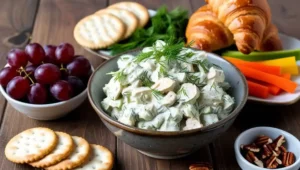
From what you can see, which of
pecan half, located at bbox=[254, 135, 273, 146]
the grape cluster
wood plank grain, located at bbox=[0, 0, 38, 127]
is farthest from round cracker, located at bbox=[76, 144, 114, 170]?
wood plank grain, located at bbox=[0, 0, 38, 127]

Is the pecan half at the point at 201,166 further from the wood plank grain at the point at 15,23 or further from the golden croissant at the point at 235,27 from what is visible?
Answer: the wood plank grain at the point at 15,23

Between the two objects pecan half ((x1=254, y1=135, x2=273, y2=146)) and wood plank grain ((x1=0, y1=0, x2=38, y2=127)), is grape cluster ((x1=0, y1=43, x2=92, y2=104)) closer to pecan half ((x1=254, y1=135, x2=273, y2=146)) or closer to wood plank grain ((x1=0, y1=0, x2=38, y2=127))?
wood plank grain ((x1=0, y1=0, x2=38, y2=127))

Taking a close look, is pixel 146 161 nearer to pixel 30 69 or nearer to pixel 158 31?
pixel 30 69

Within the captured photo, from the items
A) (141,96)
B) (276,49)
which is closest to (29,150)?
(141,96)

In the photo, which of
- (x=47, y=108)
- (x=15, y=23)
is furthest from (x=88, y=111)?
(x=15, y=23)

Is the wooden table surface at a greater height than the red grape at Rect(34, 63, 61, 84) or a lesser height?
lesser

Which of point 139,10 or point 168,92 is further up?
point 168,92

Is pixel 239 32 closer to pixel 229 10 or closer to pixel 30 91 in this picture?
pixel 229 10

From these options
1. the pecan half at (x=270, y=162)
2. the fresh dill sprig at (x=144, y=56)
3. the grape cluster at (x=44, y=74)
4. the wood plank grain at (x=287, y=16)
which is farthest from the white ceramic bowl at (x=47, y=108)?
the wood plank grain at (x=287, y=16)
